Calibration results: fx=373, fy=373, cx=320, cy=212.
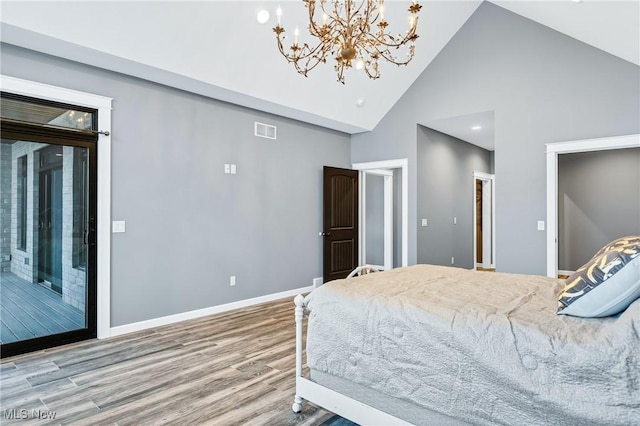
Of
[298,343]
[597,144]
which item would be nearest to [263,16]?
[298,343]

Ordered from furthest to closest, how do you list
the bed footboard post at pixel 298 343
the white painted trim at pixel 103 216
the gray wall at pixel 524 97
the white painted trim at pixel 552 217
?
1. the white painted trim at pixel 552 217
2. the gray wall at pixel 524 97
3. the white painted trim at pixel 103 216
4. the bed footboard post at pixel 298 343

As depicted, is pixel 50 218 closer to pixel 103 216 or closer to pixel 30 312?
pixel 103 216

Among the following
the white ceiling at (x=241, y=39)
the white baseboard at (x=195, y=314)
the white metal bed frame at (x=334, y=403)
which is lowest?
the white baseboard at (x=195, y=314)

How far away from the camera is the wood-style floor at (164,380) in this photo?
234cm

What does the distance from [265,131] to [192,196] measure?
147cm

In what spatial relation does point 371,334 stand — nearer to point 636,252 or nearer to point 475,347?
point 475,347

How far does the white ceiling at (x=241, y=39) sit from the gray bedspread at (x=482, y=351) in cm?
288

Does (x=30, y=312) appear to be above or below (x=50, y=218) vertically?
below

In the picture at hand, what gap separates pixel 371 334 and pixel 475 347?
542 millimetres

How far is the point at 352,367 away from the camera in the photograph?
2059 millimetres

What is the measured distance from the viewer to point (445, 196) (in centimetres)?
677

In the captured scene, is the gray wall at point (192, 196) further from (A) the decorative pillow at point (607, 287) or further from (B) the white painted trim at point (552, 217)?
(A) the decorative pillow at point (607, 287)

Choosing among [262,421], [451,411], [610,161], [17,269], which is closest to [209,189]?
[17,269]

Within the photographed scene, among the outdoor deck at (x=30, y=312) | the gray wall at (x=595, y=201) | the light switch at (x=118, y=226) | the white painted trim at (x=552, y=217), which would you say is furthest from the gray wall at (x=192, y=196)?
the gray wall at (x=595, y=201)
